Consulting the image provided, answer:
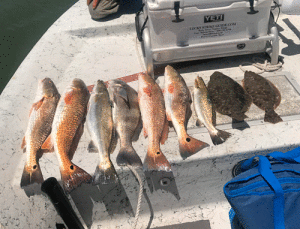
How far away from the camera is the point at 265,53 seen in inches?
111

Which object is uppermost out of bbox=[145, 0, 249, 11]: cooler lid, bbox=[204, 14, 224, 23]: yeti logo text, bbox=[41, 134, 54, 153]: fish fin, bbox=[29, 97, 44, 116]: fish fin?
bbox=[145, 0, 249, 11]: cooler lid

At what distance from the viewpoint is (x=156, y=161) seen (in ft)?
5.86

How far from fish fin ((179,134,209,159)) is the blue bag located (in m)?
0.40

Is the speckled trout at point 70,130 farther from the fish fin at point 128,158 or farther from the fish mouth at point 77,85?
the fish fin at point 128,158

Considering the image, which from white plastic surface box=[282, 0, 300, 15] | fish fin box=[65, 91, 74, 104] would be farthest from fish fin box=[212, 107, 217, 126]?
white plastic surface box=[282, 0, 300, 15]

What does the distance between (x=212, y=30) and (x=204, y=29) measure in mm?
81

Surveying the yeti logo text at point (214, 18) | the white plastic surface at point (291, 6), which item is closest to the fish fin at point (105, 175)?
the yeti logo text at point (214, 18)

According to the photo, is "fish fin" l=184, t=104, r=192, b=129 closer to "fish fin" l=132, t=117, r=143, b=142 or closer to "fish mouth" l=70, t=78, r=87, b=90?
→ "fish fin" l=132, t=117, r=143, b=142

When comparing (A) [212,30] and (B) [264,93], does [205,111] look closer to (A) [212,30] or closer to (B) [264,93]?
(B) [264,93]

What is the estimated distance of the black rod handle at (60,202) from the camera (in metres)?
1.66

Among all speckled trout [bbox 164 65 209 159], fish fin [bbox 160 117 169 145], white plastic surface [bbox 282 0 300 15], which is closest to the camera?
speckled trout [bbox 164 65 209 159]

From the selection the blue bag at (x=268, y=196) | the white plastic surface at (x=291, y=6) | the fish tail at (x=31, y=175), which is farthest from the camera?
the white plastic surface at (x=291, y=6)

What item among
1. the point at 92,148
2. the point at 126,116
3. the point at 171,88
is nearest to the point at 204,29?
the point at 171,88

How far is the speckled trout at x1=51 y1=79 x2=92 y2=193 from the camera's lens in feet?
5.68
